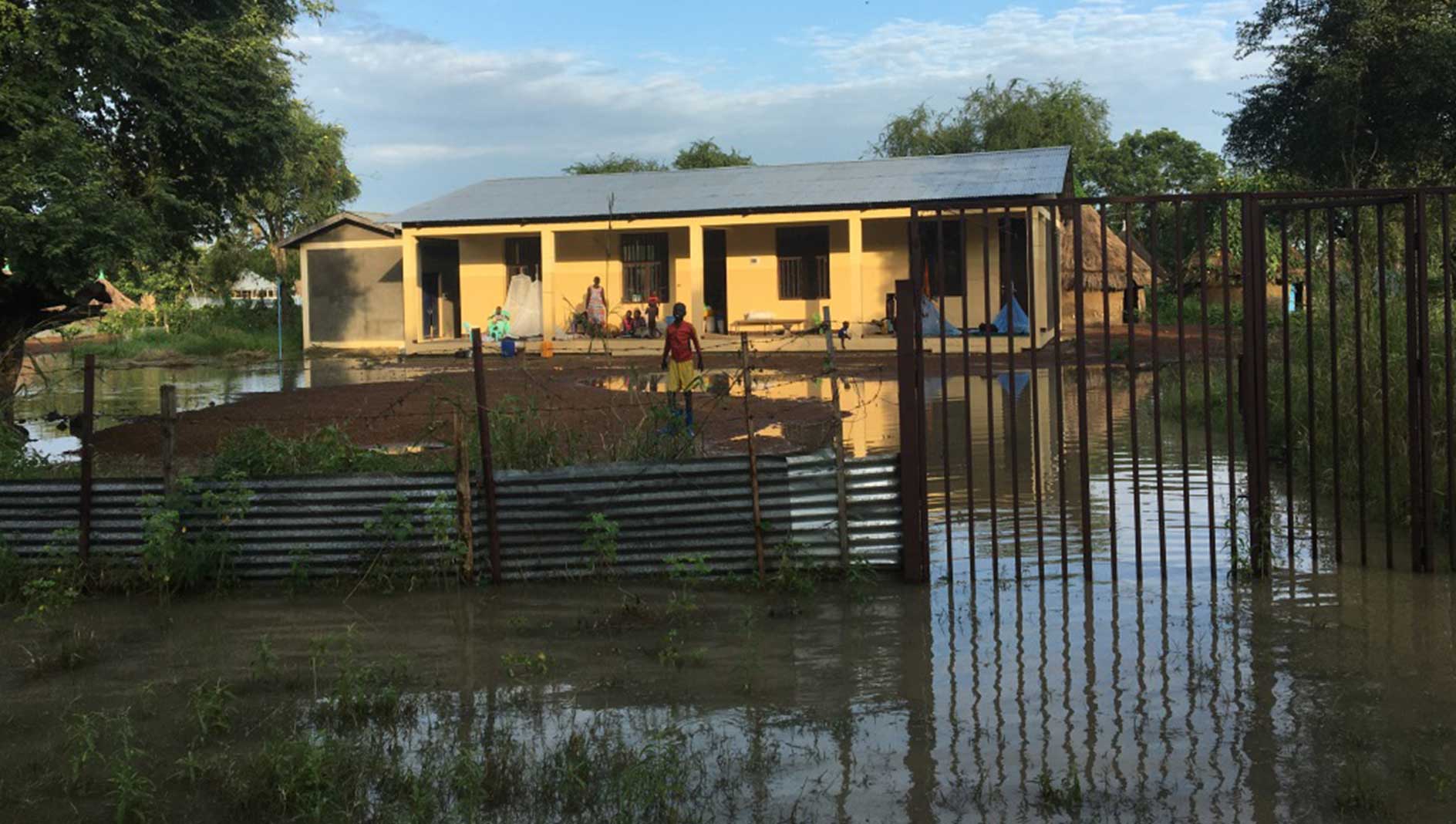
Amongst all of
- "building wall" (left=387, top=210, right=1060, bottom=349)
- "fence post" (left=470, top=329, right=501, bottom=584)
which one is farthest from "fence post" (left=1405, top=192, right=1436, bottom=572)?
"building wall" (left=387, top=210, right=1060, bottom=349)

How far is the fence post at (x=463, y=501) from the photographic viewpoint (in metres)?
7.76

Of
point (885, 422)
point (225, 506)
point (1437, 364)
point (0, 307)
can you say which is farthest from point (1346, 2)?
point (225, 506)

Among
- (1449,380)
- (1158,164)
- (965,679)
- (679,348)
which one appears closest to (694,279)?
(679,348)

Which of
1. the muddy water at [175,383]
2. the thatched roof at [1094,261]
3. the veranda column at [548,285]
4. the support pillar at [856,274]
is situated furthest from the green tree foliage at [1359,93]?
the muddy water at [175,383]

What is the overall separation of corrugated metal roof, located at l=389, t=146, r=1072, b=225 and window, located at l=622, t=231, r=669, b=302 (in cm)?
114

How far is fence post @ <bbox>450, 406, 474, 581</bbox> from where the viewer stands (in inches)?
306

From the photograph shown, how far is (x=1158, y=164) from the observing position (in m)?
63.3

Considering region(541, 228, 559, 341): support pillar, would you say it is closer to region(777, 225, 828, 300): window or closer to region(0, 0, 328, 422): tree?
region(777, 225, 828, 300): window

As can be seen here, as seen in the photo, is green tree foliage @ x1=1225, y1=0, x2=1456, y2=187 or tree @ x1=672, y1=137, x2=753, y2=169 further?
tree @ x1=672, y1=137, x2=753, y2=169

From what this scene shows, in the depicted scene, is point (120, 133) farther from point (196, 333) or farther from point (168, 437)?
point (196, 333)

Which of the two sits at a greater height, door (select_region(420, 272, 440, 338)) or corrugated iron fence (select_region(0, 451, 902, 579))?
Answer: door (select_region(420, 272, 440, 338))

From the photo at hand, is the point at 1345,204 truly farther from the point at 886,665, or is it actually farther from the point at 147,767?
the point at 147,767

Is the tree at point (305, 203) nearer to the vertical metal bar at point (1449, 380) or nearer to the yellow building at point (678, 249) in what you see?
the yellow building at point (678, 249)

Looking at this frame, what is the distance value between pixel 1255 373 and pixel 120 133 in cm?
1416
